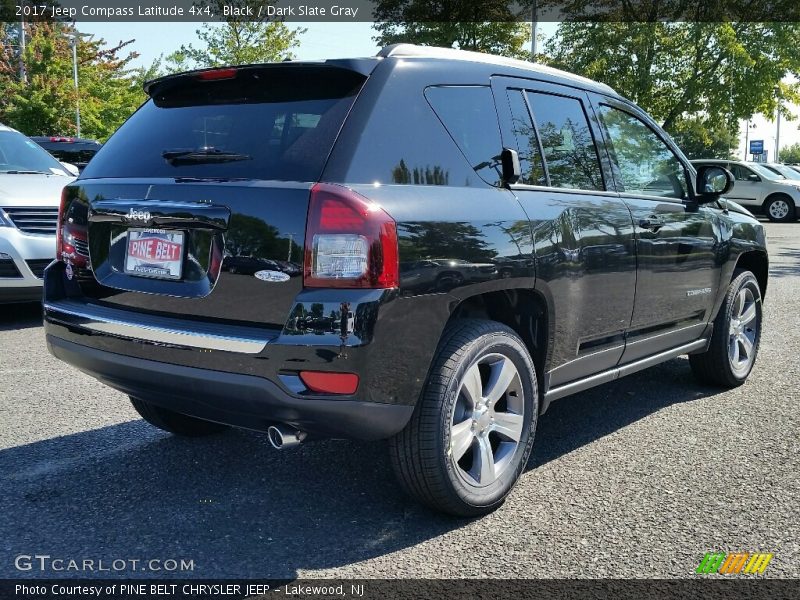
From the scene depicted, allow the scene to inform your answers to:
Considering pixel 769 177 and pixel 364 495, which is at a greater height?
pixel 769 177

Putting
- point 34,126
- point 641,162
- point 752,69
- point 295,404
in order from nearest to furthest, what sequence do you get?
point 295,404 < point 641,162 < point 752,69 < point 34,126

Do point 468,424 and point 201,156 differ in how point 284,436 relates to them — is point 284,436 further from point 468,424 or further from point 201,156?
point 201,156

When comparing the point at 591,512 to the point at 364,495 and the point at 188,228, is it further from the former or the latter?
the point at 188,228

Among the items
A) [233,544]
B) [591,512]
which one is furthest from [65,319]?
[591,512]

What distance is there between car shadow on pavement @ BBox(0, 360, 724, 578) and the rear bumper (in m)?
0.46

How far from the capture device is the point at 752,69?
1013 inches

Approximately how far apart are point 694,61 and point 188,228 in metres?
26.9

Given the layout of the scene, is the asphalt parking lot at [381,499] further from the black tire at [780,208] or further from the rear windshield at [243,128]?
the black tire at [780,208]

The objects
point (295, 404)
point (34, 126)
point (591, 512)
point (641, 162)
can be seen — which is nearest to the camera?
point (295, 404)

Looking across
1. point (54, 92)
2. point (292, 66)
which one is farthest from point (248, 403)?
point (54, 92)

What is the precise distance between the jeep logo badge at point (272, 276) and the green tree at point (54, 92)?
3219 centimetres

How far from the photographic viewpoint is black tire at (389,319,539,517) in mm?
2984

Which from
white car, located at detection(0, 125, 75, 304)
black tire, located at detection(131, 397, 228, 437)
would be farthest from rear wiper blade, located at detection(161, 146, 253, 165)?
white car, located at detection(0, 125, 75, 304)

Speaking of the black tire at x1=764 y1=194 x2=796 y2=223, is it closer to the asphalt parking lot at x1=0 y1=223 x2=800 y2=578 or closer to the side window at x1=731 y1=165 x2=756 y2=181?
the side window at x1=731 y1=165 x2=756 y2=181
